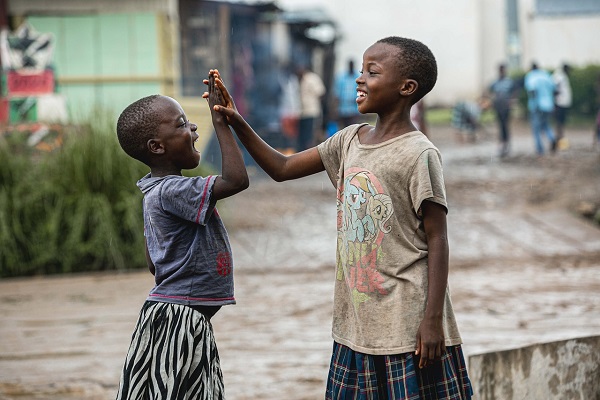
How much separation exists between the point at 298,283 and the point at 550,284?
1.96 meters

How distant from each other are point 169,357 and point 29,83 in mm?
8471

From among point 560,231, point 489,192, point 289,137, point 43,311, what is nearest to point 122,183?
point 43,311

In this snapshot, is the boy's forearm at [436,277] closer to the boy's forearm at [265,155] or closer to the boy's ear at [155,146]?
the boy's forearm at [265,155]

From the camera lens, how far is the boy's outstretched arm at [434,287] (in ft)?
8.08

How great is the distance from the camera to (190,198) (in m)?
2.53

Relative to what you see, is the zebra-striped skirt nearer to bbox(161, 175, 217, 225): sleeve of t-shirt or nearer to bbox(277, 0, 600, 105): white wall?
bbox(161, 175, 217, 225): sleeve of t-shirt

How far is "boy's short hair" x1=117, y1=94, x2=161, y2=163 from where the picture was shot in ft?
8.59

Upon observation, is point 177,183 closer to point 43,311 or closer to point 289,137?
point 43,311

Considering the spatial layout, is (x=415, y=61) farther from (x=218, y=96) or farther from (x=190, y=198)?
(x=190, y=198)

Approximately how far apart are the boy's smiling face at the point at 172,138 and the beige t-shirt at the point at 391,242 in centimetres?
50

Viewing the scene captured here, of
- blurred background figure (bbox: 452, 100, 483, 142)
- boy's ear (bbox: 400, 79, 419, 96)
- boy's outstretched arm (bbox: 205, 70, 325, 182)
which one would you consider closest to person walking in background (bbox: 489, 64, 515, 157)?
blurred background figure (bbox: 452, 100, 483, 142)

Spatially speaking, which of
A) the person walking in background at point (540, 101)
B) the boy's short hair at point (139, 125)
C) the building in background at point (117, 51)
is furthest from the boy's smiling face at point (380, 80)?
the person walking in background at point (540, 101)

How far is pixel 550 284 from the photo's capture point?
22.4 ft

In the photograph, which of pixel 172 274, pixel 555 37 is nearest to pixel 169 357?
pixel 172 274
